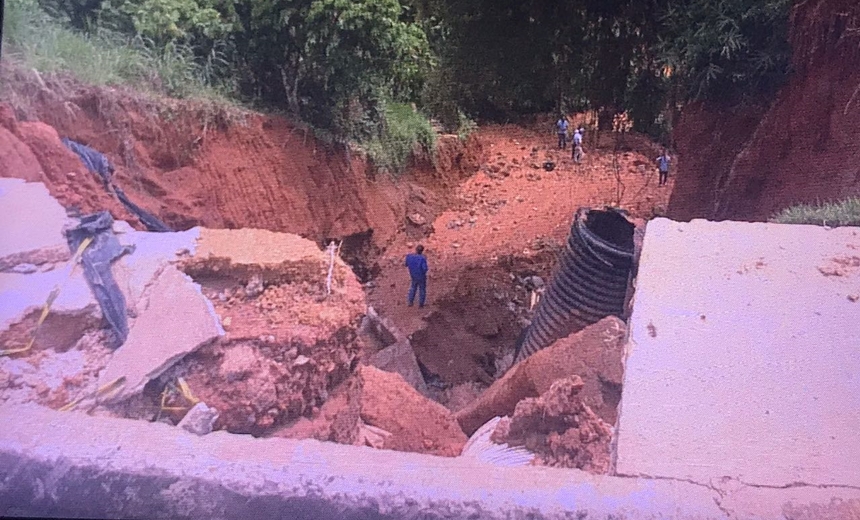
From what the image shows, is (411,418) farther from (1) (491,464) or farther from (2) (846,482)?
(2) (846,482)

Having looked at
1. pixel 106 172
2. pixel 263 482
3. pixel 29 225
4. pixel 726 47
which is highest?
pixel 726 47

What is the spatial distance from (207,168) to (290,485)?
89 centimetres

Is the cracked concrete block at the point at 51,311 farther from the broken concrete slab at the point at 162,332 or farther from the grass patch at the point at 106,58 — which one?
the grass patch at the point at 106,58

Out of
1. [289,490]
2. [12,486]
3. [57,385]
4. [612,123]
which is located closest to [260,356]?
[289,490]

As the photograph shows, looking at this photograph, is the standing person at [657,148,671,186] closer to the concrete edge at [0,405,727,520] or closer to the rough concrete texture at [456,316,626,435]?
the rough concrete texture at [456,316,626,435]

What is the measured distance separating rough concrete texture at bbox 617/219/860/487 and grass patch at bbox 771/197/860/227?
0.02 metres

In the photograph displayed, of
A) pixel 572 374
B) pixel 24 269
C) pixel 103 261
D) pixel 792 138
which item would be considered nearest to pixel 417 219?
pixel 572 374

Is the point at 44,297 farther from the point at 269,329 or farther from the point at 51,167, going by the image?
the point at 269,329

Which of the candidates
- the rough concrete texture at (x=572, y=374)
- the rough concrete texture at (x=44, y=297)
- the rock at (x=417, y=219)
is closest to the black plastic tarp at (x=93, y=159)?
the rough concrete texture at (x=44, y=297)

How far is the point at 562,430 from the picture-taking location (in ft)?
5.84

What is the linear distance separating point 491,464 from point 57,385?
1.15m

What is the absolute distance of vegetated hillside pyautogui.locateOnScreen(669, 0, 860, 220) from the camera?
175cm

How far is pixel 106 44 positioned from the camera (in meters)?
2.00

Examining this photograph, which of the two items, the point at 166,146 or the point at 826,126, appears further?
the point at 166,146
